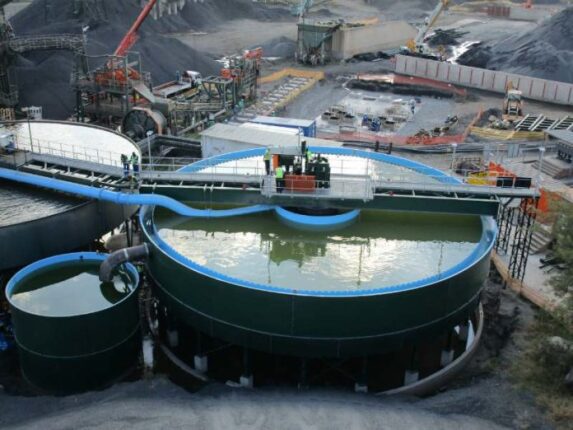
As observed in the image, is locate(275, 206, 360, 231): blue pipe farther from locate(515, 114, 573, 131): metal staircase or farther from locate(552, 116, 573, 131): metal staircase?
locate(552, 116, 573, 131): metal staircase

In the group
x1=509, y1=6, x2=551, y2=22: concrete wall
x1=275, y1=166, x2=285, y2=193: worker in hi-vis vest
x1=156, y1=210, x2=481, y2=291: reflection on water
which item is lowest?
x1=156, y1=210, x2=481, y2=291: reflection on water

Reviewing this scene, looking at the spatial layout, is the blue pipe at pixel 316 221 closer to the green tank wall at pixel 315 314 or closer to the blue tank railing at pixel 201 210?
the blue tank railing at pixel 201 210

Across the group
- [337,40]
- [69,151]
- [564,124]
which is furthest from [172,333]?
[337,40]

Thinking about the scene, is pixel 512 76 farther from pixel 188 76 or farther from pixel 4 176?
pixel 4 176

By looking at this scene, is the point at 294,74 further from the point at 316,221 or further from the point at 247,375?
the point at 247,375

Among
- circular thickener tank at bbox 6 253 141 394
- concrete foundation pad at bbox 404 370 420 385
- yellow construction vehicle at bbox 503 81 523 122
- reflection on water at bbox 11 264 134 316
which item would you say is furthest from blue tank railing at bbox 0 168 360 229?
yellow construction vehicle at bbox 503 81 523 122

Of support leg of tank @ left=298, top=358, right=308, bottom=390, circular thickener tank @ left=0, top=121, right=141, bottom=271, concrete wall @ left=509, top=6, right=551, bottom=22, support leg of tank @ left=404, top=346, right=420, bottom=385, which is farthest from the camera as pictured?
concrete wall @ left=509, top=6, right=551, bottom=22
